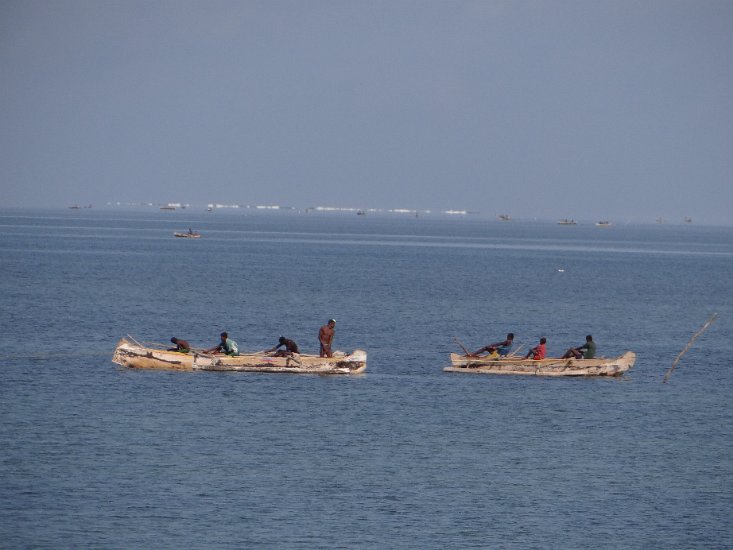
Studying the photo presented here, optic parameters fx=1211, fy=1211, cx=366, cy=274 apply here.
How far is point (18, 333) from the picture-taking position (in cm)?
6338

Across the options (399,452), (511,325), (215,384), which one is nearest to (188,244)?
(511,325)

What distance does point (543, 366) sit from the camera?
52094 millimetres

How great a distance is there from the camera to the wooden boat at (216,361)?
50875 millimetres

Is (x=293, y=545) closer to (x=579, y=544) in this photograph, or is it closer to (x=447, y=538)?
(x=447, y=538)

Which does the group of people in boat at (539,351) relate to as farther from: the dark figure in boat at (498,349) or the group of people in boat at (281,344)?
the group of people in boat at (281,344)

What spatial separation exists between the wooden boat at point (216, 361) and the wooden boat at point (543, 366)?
5674 mm

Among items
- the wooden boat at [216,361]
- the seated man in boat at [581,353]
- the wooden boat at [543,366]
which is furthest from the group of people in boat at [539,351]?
the wooden boat at [216,361]

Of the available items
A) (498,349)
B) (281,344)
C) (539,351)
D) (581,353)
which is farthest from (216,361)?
(581,353)

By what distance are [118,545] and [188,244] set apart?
159 metres

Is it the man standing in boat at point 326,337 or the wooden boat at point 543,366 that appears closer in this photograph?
the man standing in boat at point 326,337

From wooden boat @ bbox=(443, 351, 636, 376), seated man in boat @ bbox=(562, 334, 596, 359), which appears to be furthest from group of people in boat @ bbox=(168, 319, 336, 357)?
seated man in boat @ bbox=(562, 334, 596, 359)

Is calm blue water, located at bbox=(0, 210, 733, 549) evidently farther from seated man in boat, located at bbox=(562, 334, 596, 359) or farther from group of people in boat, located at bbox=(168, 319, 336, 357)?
seated man in boat, located at bbox=(562, 334, 596, 359)

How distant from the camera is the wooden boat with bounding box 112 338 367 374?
167ft

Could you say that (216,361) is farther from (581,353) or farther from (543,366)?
(581,353)
